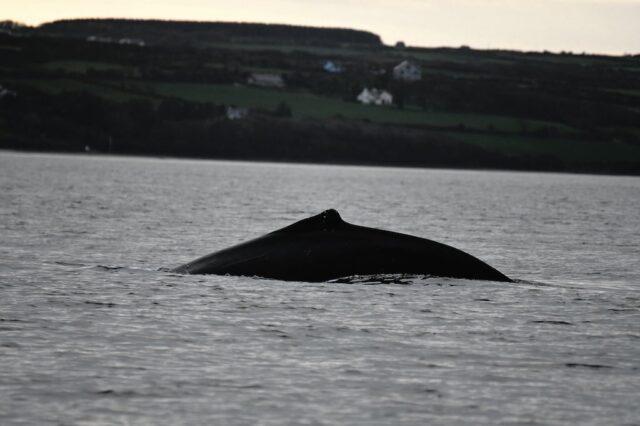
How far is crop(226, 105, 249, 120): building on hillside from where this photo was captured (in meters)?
194

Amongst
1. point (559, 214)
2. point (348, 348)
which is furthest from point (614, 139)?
point (348, 348)

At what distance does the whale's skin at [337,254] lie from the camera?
24.2 meters

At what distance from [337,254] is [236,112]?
170 meters

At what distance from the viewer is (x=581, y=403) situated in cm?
1544

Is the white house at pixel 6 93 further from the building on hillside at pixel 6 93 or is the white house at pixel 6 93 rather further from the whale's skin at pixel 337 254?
the whale's skin at pixel 337 254

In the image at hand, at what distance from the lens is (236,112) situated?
19350cm

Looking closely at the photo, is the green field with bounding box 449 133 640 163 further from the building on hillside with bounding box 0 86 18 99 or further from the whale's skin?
the whale's skin

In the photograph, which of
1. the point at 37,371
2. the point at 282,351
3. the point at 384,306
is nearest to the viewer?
the point at 37,371

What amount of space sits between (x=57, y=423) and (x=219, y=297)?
986cm

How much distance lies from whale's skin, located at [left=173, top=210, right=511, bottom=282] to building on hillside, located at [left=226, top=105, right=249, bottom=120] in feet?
555

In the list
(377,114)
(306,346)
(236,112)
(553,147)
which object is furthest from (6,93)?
(306,346)

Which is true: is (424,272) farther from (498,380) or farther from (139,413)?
(139,413)

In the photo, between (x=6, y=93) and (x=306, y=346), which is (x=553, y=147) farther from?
(x=306, y=346)

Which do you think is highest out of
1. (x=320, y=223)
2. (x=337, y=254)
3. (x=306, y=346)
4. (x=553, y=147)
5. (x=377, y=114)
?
(x=377, y=114)
